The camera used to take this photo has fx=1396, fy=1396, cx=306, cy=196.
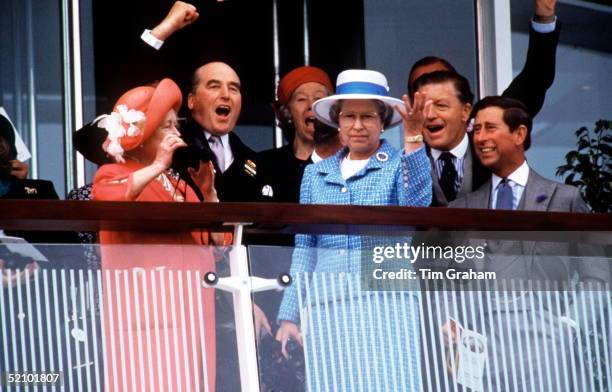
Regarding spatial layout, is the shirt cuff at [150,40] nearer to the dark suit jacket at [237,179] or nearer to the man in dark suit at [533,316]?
the dark suit jacket at [237,179]

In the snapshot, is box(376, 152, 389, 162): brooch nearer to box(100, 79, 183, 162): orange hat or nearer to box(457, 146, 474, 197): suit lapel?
box(100, 79, 183, 162): orange hat

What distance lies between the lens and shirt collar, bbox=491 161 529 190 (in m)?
6.48

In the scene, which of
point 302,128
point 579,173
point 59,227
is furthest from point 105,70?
point 59,227

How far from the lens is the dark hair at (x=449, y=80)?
6.95 metres

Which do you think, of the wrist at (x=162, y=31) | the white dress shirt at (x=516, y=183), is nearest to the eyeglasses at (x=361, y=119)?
the white dress shirt at (x=516, y=183)

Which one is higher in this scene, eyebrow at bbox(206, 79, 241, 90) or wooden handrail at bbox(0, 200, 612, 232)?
eyebrow at bbox(206, 79, 241, 90)

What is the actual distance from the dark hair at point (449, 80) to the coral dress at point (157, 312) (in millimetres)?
2391

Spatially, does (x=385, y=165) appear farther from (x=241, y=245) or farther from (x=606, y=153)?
(x=606, y=153)

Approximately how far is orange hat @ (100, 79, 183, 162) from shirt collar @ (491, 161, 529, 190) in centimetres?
160

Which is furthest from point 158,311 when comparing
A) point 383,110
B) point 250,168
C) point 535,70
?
point 535,70

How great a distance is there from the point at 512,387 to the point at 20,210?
1890mm

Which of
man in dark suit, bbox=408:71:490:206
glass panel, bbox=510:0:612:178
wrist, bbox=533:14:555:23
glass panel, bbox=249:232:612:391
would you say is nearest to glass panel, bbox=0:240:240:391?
glass panel, bbox=249:232:612:391

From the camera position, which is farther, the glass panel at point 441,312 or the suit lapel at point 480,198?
the suit lapel at point 480,198

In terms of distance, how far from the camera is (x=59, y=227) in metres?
4.77
